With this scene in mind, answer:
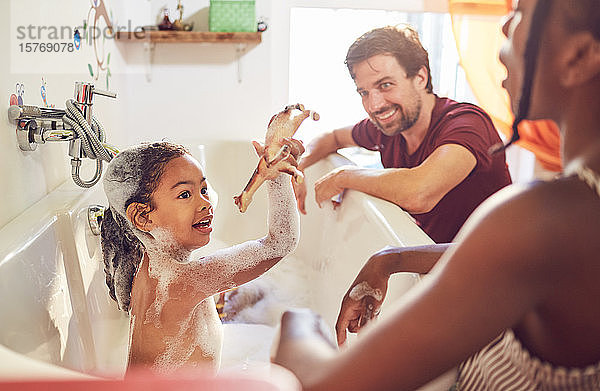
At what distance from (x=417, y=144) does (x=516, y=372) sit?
1445 mm

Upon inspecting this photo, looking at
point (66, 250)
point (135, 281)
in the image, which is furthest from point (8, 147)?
point (135, 281)

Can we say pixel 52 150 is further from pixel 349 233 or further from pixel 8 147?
pixel 349 233

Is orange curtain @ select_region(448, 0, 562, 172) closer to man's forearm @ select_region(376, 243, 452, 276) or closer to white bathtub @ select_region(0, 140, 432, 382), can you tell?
white bathtub @ select_region(0, 140, 432, 382)

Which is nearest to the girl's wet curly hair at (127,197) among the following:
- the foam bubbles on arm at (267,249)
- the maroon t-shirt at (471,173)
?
the foam bubbles on arm at (267,249)

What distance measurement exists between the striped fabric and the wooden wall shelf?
2.31m

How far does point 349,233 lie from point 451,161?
1.17 feet

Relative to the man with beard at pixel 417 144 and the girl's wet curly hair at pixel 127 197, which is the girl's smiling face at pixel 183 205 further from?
the man with beard at pixel 417 144

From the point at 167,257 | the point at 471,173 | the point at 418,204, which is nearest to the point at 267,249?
the point at 167,257

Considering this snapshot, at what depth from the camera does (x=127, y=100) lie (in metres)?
2.76

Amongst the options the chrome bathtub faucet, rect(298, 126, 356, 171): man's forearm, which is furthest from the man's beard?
the chrome bathtub faucet

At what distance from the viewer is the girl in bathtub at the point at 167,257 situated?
1.03 meters

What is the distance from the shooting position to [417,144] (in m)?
1.93

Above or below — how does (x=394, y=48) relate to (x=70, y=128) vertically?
above

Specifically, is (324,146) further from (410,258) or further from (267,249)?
(410,258)
